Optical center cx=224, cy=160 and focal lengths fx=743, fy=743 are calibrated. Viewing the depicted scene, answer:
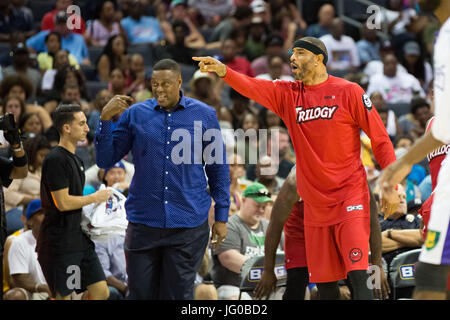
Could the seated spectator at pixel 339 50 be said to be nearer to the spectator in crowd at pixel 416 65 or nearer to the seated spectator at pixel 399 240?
the spectator in crowd at pixel 416 65

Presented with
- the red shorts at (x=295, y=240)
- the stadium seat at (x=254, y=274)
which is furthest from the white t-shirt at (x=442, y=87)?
the stadium seat at (x=254, y=274)

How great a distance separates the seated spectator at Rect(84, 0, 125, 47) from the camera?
39.3 feet

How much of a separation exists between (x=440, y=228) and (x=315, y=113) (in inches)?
63.2

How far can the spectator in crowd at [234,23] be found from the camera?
41.7 ft

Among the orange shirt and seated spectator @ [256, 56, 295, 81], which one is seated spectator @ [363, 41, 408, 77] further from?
the orange shirt

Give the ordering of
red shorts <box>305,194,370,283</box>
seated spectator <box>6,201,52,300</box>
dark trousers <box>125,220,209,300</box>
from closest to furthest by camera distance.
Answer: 1. red shorts <box>305,194,370,283</box>
2. dark trousers <box>125,220,209,300</box>
3. seated spectator <box>6,201,52,300</box>

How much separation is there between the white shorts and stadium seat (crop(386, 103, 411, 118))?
310 inches

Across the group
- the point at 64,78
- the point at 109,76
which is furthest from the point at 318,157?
the point at 109,76

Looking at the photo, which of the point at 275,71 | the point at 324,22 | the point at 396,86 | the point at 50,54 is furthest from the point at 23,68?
the point at 396,86

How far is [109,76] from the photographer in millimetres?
10945

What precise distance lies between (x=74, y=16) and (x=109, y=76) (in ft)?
4.36

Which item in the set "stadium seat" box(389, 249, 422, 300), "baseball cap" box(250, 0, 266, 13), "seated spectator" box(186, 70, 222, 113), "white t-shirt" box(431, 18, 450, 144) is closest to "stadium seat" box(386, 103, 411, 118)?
"seated spectator" box(186, 70, 222, 113)

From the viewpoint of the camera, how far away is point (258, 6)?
43.7 feet

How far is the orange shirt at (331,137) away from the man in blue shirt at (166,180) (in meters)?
0.46
